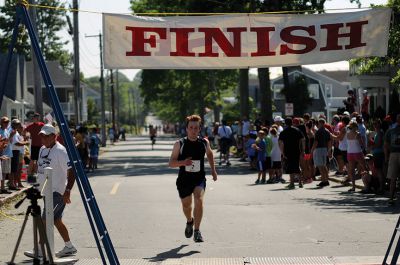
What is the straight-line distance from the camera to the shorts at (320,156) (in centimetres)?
2308

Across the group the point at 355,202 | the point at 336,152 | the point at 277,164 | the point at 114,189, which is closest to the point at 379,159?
the point at 355,202

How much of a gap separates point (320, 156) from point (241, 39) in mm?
11241

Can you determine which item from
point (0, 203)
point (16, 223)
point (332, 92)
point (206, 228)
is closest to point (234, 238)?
point (206, 228)

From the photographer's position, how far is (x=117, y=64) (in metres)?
12.3

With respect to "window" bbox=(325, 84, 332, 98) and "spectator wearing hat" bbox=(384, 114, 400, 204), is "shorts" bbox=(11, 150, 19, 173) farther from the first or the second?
"window" bbox=(325, 84, 332, 98)

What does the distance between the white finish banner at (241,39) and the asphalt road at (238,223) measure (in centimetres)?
267

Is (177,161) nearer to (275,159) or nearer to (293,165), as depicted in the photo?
(293,165)

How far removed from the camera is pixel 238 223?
580 inches

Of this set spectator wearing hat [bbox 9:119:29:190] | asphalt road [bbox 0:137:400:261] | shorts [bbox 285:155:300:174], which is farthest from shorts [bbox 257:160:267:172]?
spectator wearing hat [bbox 9:119:29:190]

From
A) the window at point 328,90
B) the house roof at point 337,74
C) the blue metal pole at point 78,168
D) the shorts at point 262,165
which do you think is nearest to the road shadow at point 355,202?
the shorts at point 262,165

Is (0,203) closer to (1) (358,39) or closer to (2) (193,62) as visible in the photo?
(2) (193,62)

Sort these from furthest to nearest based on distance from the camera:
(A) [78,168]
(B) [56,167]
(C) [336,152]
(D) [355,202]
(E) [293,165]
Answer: (C) [336,152]
(E) [293,165]
(D) [355,202]
(B) [56,167]
(A) [78,168]

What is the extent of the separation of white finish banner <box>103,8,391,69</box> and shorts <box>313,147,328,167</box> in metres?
10.4

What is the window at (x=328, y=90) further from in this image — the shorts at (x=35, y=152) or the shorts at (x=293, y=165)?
the shorts at (x=35, y=152)
